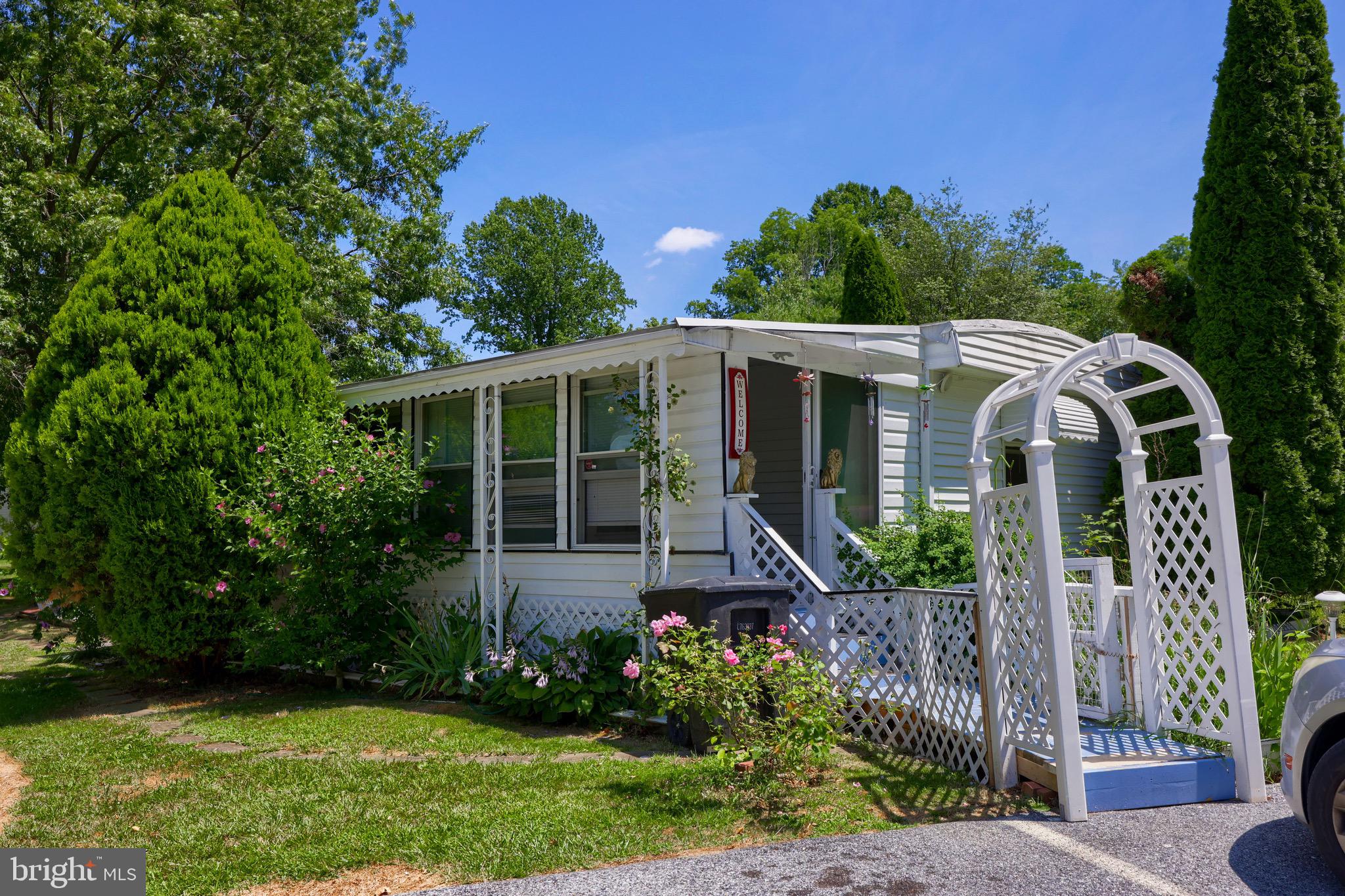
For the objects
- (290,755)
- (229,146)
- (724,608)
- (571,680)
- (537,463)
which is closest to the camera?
(724,608)

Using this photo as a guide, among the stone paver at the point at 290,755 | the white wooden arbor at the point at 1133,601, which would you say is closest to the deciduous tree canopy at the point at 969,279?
the white wooden arbor at the point at 1133,601

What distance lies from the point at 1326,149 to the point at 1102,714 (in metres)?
8.02

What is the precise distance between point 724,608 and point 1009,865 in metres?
2.60

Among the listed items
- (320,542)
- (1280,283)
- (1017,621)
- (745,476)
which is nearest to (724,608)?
(745,476)

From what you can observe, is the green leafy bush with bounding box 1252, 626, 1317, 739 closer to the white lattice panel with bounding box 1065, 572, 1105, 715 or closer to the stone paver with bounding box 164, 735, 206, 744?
the white lattice panel with bounding box 1065, 572, 1105, 715

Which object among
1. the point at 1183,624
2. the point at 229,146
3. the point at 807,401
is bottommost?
the point at 1183,624

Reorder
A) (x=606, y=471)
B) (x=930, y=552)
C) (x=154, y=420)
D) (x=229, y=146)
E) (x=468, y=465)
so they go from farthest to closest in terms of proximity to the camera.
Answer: (x=229, y=146)
(x=468, y=465)
(x=606, y=471)
(x=154, y=420)
(x=930, y=552)

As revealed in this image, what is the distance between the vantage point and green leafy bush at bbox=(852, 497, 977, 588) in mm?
7227

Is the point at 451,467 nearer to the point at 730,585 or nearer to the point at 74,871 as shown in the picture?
the point at 730,585

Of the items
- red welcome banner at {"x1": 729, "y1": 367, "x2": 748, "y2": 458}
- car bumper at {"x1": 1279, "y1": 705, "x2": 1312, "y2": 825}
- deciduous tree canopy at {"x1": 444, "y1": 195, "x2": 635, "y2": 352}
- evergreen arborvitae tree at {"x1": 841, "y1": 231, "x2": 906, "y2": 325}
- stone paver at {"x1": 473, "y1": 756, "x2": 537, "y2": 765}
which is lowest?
stone paver at {"x1": 473, "y1": 756, "x2": 537, "y2": 765}

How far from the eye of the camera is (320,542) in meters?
8.48

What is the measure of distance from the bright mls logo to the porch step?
435 cm

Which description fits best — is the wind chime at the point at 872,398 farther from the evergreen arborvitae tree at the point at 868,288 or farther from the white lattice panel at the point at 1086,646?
the evergreen arborvitae tree at the point at 868,288

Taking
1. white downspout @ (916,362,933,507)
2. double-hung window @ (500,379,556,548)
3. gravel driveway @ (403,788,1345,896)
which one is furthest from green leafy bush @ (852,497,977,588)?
double-hung window @ (500,379,556,548)
